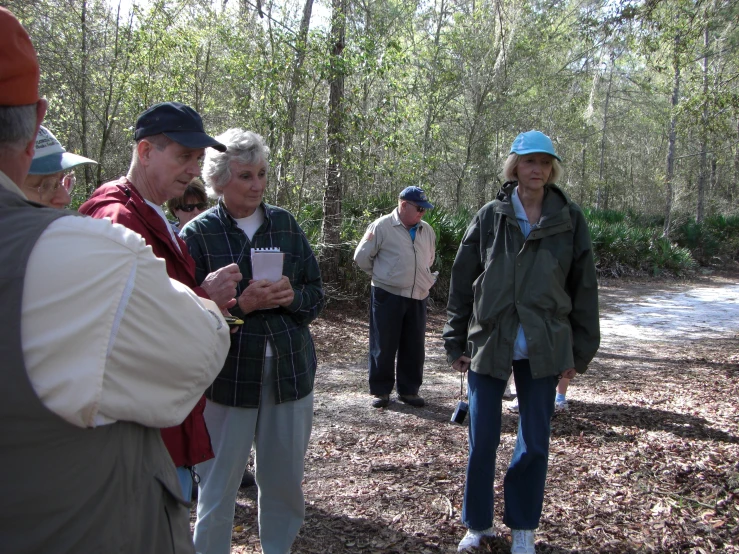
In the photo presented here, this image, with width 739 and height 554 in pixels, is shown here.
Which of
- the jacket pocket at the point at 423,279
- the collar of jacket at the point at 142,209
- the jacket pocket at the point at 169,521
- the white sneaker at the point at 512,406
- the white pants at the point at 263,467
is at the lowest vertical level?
the white sneaker at the point at 512,406

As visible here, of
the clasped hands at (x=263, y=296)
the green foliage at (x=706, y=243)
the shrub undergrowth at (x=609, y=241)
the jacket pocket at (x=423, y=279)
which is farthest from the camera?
the green foliage at (x=706, y=243)

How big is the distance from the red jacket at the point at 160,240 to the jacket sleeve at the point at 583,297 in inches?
79.6

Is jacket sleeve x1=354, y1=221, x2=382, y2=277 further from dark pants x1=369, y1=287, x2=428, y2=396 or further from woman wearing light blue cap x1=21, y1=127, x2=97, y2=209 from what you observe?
woman wearing light blue cap x1=21, y1=127, x2=97, y2=209

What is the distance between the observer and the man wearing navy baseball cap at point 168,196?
6.80 ft

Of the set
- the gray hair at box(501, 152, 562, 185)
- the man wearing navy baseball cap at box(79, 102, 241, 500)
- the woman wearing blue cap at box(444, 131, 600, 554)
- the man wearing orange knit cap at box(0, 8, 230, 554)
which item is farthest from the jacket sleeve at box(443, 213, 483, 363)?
the man wearing orange knit cap at box(0, 8, 230, 554)

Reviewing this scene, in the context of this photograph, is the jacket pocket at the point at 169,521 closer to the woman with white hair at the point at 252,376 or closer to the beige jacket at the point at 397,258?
the woman with white hair at the point at 252,376

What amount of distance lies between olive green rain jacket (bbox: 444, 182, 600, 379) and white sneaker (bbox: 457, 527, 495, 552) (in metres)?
0.91

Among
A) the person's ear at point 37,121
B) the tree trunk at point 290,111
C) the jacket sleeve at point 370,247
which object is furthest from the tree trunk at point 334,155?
the person's ear at point 37,121

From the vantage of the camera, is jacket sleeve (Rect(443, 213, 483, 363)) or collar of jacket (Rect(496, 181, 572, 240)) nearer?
collar of jacket (Rect(496, 181, 572, 240))

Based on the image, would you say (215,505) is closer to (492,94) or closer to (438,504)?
(438,504)

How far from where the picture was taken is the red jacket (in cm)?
204

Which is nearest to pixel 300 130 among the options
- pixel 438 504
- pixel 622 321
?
pixel 622 321

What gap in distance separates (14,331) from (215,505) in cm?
198

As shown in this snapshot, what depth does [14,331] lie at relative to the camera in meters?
1.01
